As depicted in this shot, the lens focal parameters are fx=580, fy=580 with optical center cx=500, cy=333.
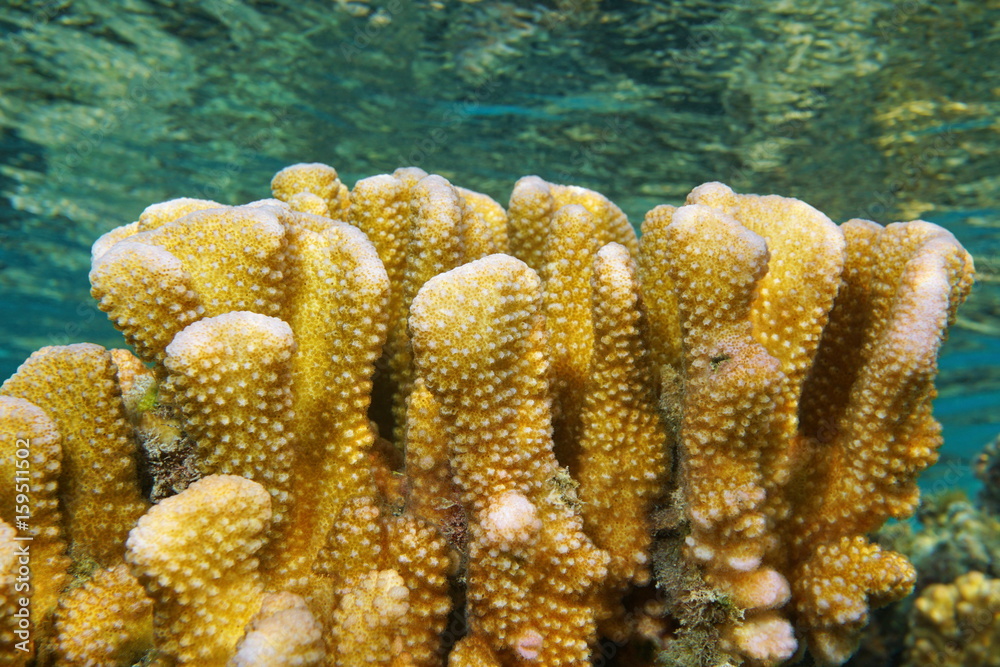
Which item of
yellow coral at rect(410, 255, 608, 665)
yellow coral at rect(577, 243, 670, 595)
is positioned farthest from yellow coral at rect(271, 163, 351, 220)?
yellow coral at rect(577, 243, 670, 595)

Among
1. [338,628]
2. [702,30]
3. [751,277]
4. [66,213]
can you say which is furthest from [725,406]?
[66,213]

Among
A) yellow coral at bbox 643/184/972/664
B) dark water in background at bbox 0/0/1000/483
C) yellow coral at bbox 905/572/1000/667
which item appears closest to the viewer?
yellow coral at bbox 643/184/972/664

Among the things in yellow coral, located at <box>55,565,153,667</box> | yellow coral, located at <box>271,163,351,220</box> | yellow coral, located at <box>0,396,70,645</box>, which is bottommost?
yellow coral, located at <box>55,565,153,667</box>

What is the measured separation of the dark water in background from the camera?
372 inches

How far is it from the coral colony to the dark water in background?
8673mm

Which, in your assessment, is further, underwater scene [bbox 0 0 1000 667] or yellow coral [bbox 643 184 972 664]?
yellow coral [bbox 643 184 972 664]

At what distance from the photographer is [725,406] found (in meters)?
1.72

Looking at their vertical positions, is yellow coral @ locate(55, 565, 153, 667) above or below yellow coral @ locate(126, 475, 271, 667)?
below

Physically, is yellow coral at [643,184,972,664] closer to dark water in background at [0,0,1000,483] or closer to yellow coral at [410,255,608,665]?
yellow coral at [410,255,608,665]

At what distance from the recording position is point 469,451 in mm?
1724

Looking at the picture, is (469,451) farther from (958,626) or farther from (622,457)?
(958,626)

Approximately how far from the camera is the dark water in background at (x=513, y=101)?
946 cm

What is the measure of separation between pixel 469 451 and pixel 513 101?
36.4 ft

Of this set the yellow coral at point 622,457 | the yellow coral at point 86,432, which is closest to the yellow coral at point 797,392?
the yellow coral at point 622,457
